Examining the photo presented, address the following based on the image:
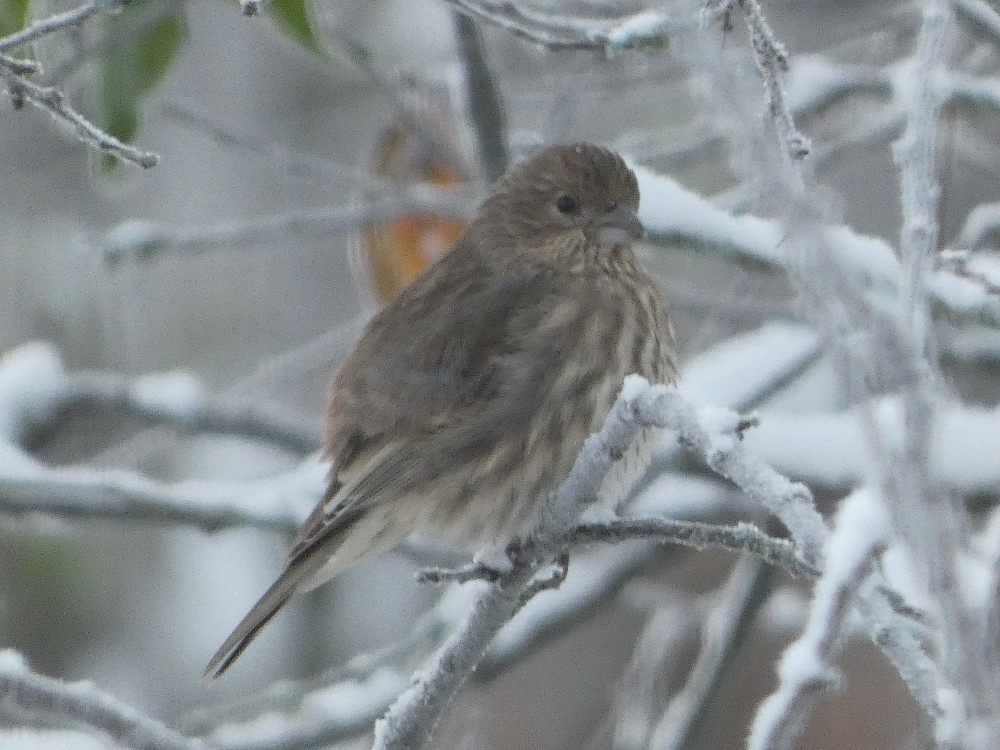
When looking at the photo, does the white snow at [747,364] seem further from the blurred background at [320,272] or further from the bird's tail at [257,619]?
the bird's tail at [257,619]

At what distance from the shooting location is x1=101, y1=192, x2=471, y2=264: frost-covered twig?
18.5 feet

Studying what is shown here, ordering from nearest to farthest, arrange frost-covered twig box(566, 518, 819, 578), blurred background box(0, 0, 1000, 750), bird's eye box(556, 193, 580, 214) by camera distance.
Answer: frost-covered twig box(566, 518, 819, 578) < bird's eye box(556, 193, 580, 214) < blurred background box(0, 0, 1000, 750)

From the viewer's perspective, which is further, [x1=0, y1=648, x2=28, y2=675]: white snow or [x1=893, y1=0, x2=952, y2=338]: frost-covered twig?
[x1=0, y1=648, x2=28, y2=675]: white snow

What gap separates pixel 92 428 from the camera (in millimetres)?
5898

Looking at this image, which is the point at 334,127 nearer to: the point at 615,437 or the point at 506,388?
the point at 506,388

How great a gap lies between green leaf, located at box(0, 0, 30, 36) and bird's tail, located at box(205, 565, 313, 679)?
1.34 metres

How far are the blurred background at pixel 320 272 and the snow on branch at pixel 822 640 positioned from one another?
4.64 ft

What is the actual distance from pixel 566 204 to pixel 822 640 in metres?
3.19

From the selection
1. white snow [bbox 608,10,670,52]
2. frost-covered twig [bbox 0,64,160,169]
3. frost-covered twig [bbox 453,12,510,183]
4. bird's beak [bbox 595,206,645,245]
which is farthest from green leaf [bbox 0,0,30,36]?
frost-covered twig [bbox 453,12,510,183]

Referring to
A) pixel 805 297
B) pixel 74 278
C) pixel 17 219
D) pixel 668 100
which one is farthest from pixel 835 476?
pixel 17 219

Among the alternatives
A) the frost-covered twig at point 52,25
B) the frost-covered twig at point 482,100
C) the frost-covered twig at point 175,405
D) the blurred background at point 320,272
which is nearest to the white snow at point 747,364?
the blurred background at point 320,272

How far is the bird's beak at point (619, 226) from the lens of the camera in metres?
4.65

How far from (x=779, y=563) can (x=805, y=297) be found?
28.0 inches

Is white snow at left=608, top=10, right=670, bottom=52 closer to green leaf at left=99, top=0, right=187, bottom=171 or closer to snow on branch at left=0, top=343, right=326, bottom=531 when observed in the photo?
green leaf at left=99, top=0, right=187, bottom=171
